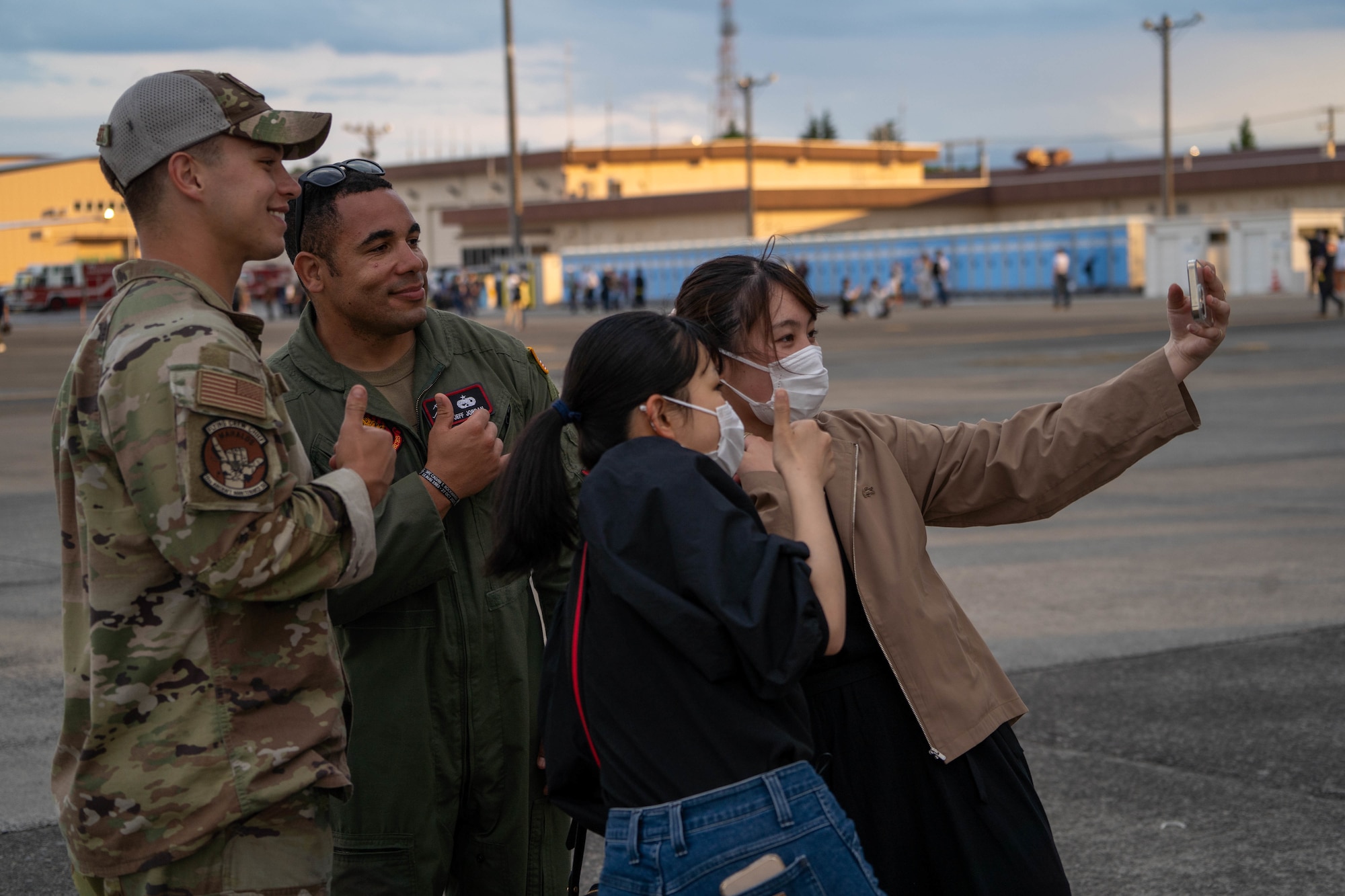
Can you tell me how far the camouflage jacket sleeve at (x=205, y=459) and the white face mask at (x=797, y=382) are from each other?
3.28 feet

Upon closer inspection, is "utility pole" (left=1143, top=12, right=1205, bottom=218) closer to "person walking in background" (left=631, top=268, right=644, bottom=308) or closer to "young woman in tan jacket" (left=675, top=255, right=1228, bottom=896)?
"person walking in background" (left=631, top=268, right=644, bottom=308)

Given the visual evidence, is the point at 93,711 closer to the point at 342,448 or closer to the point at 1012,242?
the point at 342,448

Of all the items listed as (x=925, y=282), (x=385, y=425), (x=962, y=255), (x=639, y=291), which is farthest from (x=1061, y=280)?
(x=385, y=425)

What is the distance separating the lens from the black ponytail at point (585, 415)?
235 cm

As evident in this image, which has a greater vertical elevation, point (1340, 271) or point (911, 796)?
point (1340, 271)

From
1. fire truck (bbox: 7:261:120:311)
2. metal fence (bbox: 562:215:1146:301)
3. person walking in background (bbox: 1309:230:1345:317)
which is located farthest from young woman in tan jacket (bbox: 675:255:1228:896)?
fire truck (bbox: 7:261:120:311)

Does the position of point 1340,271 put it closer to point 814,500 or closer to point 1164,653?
point 1164,653

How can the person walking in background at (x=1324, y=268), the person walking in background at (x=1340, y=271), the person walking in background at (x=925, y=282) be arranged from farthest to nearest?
1. the person walking in background at (x=925, y=282)
2. the person walking in background at (x=1340, y=271)
3. the person walking in background at (x=1324, y=268)

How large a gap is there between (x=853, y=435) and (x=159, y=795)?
1.41 metres

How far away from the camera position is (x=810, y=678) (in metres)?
2.73

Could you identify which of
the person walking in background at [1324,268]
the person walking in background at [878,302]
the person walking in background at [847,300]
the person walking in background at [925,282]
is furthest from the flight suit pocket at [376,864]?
the person walking in background at [925,282]

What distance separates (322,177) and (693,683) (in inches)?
66.1

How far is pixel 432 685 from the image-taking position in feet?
10.1

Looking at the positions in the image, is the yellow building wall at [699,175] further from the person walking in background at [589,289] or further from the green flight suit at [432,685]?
the green flight suit at [432,685]
